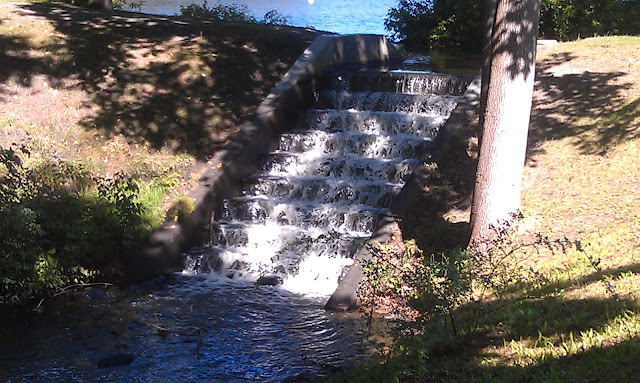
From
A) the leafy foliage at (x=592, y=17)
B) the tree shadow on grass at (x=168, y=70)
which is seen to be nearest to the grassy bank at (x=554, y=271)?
the tree shadow on grass at (x=168, y=70)

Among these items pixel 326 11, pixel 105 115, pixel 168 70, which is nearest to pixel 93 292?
pixel 105 115

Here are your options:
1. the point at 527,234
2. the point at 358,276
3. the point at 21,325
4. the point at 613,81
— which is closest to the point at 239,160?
the point at 358,276

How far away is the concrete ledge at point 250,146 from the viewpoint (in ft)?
37.1

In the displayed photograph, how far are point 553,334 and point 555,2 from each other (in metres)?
15.5

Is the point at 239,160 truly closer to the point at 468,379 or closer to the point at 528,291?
the point at 528,291

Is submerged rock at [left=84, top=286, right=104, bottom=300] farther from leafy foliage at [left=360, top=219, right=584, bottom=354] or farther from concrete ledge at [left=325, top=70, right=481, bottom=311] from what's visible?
leafy foliage at [left=360, top=219, right=584, bottom=354]

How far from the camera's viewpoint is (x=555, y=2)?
766 inches

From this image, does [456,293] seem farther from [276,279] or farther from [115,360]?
[276,279]

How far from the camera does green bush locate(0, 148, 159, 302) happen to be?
32.1 feet

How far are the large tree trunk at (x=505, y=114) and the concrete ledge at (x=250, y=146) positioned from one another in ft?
16.0

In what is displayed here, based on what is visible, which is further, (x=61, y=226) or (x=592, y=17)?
(x=592, y=17)

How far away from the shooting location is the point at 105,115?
45.2 feet

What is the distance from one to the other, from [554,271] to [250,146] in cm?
697

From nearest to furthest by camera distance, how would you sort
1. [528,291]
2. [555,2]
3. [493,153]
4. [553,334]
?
[553,334] → [528,291] → [493,153] → [555,2]
